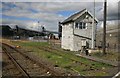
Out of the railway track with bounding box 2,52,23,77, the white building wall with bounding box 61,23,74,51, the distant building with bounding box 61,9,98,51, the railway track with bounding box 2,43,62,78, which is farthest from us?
the white building wall with bounding box 61,23,74,51

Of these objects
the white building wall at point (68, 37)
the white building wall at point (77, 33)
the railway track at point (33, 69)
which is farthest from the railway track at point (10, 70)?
the white building wall at point (68, 37)

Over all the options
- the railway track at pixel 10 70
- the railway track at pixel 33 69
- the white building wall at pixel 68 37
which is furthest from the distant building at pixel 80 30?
the railway track at pixel 10 70

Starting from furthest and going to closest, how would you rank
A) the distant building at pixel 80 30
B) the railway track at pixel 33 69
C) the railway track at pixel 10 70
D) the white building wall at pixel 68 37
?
the white building wall at pixel 68 37 → the distant building at pixel 80 30 → the railway track at pixel 10 70 → the railway track at pixel 33 69

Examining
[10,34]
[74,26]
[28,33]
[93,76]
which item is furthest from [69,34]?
[28,33]

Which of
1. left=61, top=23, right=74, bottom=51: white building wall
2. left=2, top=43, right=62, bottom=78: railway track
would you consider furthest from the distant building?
left=2, top=43, right=62, bottom=78: railway track

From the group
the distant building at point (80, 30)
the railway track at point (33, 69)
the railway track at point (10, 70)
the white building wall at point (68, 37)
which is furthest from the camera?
the white building wall at point (68, 37)

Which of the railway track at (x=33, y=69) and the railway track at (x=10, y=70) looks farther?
the railway track at (x=10, y=70)

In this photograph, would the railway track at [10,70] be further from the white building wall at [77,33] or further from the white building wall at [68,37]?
the white building wall at [68,37]

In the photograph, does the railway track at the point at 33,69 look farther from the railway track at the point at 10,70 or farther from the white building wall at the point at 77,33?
the white building wall at the point at 77,33

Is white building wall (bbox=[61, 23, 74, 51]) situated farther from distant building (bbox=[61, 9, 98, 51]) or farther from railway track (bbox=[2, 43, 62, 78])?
railway track (bbox=[2, 43, 62, 78])

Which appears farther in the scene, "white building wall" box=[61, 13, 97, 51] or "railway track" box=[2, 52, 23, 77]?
"white building wall" box=[61, 13, 97, 51]

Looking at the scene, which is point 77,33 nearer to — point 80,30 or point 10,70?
point 80,30

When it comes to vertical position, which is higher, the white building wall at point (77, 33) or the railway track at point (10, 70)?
the white building wall at point (77, 33)

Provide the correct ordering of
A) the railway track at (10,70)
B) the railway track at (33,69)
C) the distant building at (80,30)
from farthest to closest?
the distant building at (80,30)
the railway track at (10,70)
the railway track at (33,69)
